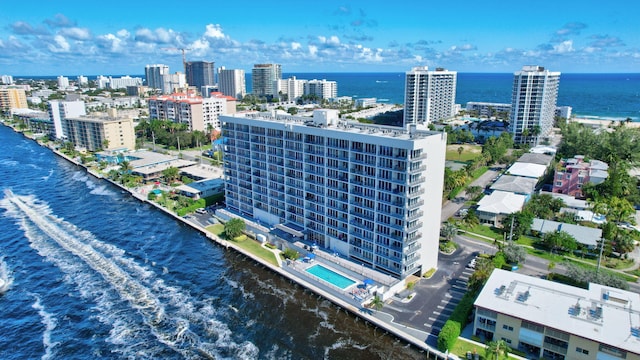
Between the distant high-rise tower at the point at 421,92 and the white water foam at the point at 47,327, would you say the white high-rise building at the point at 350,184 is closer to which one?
the white water foam at the point at 47,327

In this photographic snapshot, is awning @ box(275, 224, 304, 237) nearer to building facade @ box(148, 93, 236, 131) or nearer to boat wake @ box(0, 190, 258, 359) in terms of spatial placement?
boat wake @ box(0, 190, 258, 359)

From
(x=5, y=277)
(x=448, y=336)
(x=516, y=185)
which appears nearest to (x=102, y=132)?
(x=5, y=277)

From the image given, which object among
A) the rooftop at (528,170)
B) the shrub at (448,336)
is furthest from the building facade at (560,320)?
the rooftop at (528,170)

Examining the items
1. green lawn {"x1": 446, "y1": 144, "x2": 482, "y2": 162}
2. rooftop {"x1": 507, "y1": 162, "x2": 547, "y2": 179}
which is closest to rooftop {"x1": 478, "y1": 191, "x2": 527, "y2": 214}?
rooftop {"x1": 507, "y1": 162, "x2": 547, "y2": 179}

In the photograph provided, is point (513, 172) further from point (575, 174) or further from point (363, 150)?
point (363, 150)

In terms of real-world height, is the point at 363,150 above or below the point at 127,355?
above

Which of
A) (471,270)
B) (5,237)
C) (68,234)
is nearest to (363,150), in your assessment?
(471,270)

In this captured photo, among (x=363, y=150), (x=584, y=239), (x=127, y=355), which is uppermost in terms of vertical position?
(x=363, y=150)
